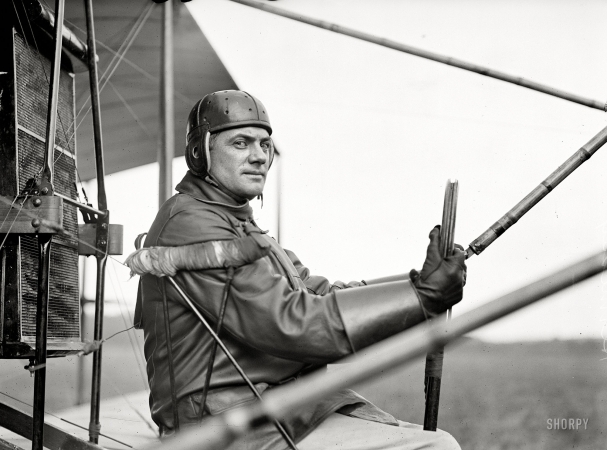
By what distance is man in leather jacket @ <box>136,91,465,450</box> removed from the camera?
2.14 metres

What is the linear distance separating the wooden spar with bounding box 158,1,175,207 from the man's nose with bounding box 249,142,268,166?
2.06 m

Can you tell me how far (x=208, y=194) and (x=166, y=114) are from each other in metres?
2.65

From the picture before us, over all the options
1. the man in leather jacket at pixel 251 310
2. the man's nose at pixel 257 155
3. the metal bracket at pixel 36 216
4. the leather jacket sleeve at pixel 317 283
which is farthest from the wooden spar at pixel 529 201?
the metal bracket at pixel 36 216

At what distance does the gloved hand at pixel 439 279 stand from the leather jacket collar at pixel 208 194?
82 centimetres

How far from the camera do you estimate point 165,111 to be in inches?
200

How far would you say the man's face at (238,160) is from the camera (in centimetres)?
261

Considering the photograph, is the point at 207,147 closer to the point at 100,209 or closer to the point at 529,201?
the point at 100,209

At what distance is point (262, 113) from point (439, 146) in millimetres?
3377

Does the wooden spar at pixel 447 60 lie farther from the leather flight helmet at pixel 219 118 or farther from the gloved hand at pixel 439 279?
the gloved hand at pixel 439 279

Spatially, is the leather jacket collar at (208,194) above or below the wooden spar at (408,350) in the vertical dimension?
above

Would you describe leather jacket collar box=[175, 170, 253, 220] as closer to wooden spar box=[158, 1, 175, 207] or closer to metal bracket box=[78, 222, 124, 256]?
metal bracket box=[78, 222, 124, 256]

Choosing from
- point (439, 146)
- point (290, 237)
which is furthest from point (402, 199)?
point (290, 237)

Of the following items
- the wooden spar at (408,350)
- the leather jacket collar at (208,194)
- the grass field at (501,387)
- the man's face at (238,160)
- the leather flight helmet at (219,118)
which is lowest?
the grass field at (501,387)

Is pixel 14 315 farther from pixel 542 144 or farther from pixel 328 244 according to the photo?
pixel 542 144
